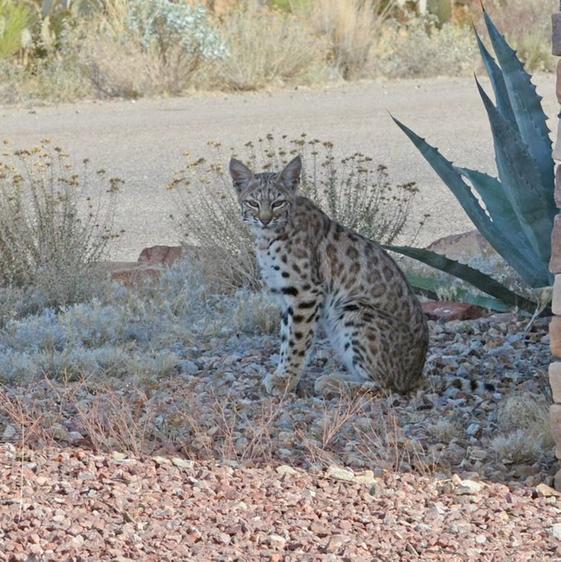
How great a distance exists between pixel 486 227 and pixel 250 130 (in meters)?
8.71

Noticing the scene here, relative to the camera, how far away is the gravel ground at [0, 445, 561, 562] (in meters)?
4.62

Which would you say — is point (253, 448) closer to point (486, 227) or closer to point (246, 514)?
point (246, 514)

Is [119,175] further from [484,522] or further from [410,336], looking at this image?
[484,522]

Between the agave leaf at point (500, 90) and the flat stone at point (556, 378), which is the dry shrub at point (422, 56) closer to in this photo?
the agave leaf at point (500, 90)

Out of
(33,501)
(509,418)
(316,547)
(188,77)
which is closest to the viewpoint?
(316,547)

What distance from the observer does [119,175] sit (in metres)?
13.5

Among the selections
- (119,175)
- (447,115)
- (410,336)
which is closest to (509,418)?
(410,336)

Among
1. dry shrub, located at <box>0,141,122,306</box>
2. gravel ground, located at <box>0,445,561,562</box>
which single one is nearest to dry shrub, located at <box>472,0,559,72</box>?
dry shrub, located at <box>0,141,122,306</box>

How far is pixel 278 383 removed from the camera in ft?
22.0

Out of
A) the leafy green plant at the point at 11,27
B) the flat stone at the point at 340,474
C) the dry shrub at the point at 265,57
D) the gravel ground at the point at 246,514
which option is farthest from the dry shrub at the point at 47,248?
the leafy green plant at the point at 11,27

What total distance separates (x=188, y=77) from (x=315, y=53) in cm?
218

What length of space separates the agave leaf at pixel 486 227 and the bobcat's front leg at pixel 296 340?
117cm

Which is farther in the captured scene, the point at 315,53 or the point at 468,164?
the point at 315,53

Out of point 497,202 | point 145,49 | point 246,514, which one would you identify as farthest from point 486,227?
point 145,49
